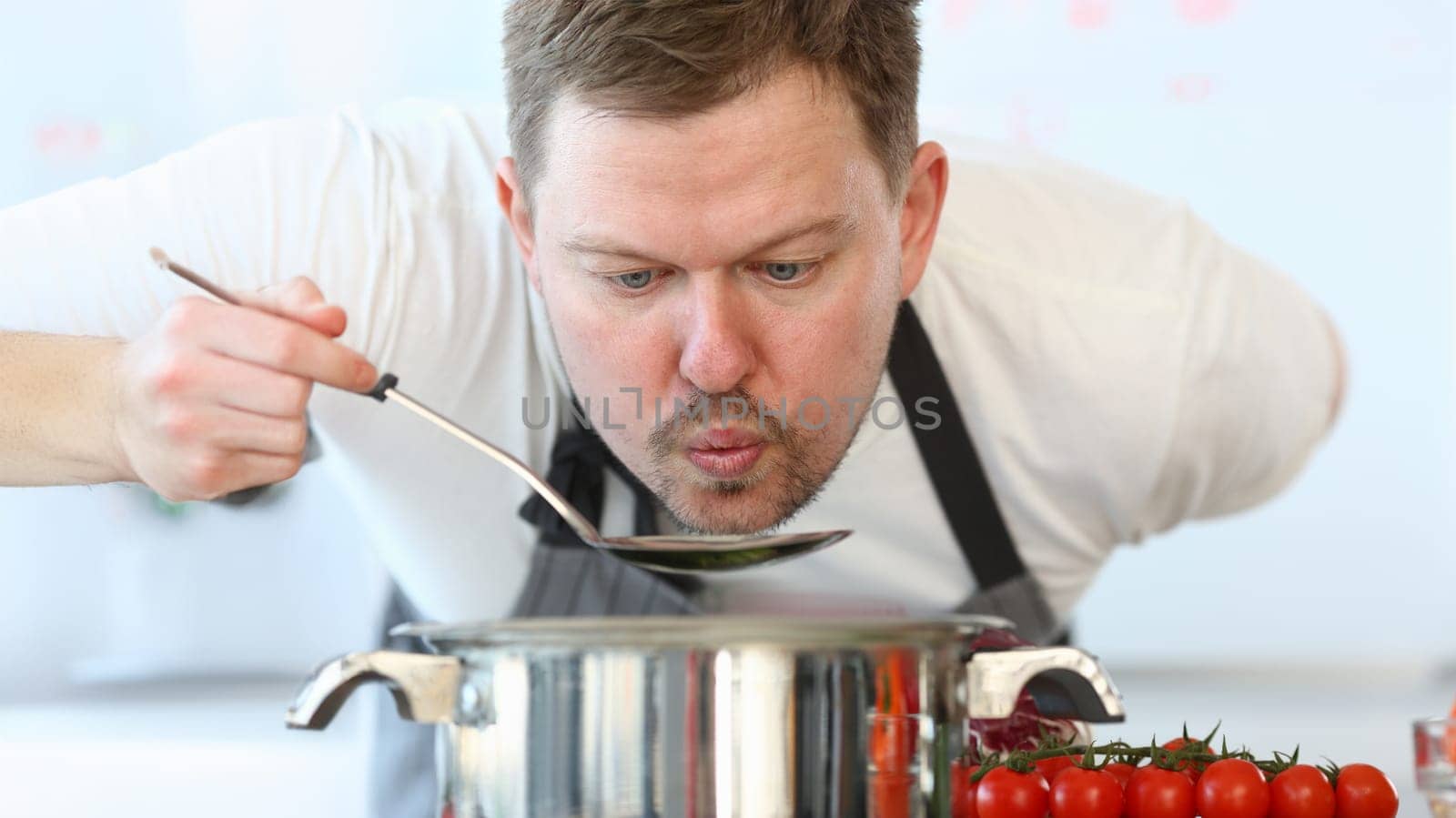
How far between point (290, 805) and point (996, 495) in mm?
1067

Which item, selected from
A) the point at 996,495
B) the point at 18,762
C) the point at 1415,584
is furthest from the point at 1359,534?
the point at 18,762

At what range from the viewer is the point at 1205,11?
1.83 metres

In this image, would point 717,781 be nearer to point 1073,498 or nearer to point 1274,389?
point 1073,498

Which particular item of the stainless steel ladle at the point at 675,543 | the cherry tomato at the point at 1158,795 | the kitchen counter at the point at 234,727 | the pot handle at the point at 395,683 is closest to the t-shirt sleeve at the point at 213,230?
the stainless steel ladle at the point at 675,543

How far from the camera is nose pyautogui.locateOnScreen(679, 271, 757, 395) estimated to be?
96 cm

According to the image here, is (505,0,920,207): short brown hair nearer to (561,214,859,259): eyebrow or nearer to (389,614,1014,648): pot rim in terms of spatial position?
(561,214,859,259): eyebrow

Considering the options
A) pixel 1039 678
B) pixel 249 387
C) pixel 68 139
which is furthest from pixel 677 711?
pixel 68 139

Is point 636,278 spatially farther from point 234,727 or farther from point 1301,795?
point 234,727

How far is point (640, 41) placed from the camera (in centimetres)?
93

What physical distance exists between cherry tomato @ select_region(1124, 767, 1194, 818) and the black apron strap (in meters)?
0.64

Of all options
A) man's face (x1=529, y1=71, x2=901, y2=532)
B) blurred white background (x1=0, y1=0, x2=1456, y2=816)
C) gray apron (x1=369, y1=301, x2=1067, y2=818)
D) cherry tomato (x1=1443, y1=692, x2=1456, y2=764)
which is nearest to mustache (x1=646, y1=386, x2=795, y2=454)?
man's face (x1=529, y1=71, x2=901, y2=532)

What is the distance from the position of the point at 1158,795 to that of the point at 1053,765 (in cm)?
5

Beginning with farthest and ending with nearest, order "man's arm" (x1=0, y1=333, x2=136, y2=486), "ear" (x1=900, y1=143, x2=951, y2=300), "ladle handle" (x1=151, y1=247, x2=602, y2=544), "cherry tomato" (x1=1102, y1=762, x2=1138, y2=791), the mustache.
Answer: "ear" (x1=900, y1=143, x2=951, y2=300) < the mustache < "man's arm" (x1=0, y1=333, x2=136, y2=486) < "ladle handle" (x1=151, y1=247, x2=602, y2=544) < "cherry tomato" (x1=1102, y1=762, x2=1138, y2=791)

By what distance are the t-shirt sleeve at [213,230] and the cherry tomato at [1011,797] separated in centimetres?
68
